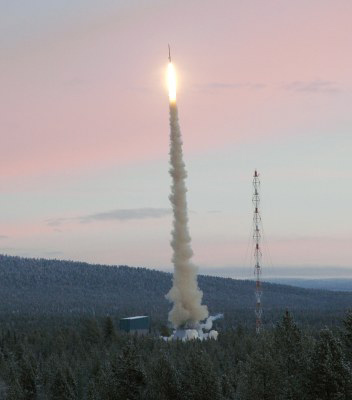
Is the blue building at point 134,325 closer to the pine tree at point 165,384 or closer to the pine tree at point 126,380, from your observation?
the pine tree at point 126,380

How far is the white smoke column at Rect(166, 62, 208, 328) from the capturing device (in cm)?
10638

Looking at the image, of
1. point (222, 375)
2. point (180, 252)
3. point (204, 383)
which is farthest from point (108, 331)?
point (204, 383)

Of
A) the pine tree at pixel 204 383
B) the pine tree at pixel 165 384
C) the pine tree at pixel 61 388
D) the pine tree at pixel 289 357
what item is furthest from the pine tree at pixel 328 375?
the pine tree at pixel 61 388

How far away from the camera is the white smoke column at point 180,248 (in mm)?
106375

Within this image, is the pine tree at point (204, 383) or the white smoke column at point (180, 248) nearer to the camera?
the pine tree at point (204, 383)

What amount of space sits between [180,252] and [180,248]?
2.46 feet

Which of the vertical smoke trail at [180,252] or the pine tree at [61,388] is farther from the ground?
the vertical smoke trail at [180,252]

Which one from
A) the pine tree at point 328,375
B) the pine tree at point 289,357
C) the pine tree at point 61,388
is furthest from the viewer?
the pine tree at point 61,388

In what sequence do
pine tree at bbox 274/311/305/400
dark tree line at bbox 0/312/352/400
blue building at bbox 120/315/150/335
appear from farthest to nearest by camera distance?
blue building at bbox 120/315/150/335 < pine tree at bbox 274/311/305/400 < dark tree line at bbox 0/312/352/400

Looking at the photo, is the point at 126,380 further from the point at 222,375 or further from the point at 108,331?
the point at 108,331

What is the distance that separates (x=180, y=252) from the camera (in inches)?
4515

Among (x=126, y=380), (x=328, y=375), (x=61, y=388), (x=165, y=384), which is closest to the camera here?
(x=328, y=375)

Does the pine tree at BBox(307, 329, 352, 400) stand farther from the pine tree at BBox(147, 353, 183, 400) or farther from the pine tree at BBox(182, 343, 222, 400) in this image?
the pine tree at BBox(147, 353, 183, 400)

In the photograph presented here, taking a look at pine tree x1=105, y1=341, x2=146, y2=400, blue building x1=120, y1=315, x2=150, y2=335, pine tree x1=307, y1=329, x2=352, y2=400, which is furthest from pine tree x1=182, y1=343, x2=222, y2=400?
blue building x1=120, y1=315, x2=150, y2=335
